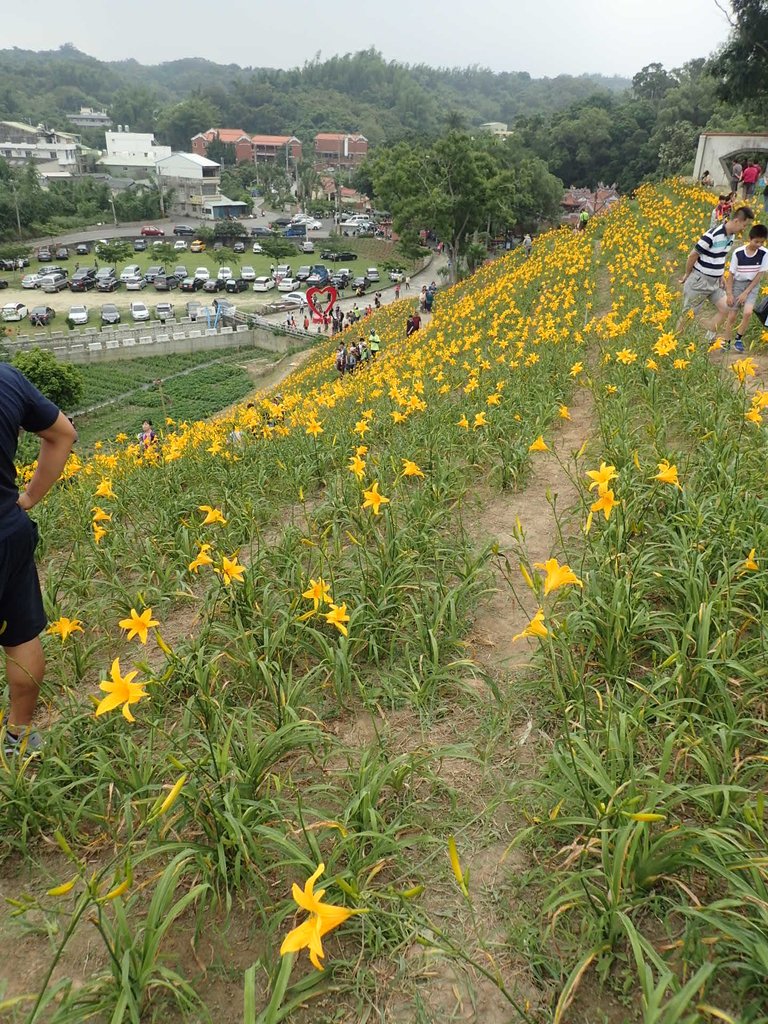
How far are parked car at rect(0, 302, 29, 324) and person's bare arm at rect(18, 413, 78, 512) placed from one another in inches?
1553

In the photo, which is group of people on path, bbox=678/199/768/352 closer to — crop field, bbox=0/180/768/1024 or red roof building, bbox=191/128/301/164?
crop field, bbox=0/180/768/1024

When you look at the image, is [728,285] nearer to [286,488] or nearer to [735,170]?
[286,488]

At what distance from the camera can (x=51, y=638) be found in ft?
10.2

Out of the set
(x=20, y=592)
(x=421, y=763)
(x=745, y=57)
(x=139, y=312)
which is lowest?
(x=139, y=312)

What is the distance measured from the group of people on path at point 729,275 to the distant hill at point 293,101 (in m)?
110

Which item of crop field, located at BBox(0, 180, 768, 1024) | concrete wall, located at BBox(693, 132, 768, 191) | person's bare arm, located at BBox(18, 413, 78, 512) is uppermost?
concrete wall, located at BBox(693, 132, 768, 191)

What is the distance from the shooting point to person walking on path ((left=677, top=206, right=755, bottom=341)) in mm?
5823

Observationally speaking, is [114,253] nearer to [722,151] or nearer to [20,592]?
[722,151]

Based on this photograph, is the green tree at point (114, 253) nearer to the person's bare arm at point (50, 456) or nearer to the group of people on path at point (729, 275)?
the group of people on path at point (729, 275)

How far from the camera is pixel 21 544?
7.57ft

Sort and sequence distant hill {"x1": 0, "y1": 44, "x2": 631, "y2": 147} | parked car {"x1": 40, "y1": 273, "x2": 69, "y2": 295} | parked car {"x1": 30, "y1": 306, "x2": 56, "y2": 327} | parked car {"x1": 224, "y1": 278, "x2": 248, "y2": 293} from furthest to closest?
distant hill {"x1": 0, "y1": 44, "x2": 631, "y2": 147}
parked car {"x1": 224, "y1": 278, "x2": 248, "y2": 293}
parked car {"x1": 40, "y1": 273, "x2": 69, "y2": 295}
parked car {"x1": 30, "y1": 306, "x2": 56, "y2": 327}

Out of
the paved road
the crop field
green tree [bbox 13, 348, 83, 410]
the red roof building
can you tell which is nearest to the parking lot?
the paved road

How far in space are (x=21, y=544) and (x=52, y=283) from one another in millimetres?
48190

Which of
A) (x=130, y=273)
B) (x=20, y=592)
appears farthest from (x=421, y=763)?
(x=130, y=273)
